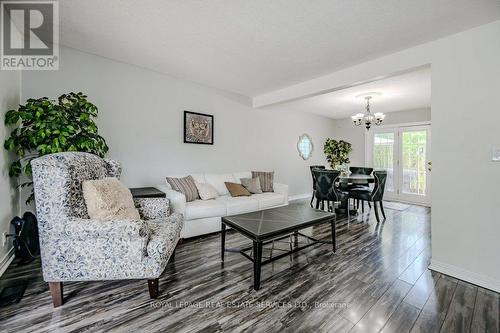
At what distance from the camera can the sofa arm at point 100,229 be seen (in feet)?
5.13

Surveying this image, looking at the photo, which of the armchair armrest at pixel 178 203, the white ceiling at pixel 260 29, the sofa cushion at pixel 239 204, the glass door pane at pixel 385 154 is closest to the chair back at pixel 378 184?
the white ceiling at pixel 260 29

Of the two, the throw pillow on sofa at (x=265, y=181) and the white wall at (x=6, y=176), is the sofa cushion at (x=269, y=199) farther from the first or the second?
the white wall at (x=6, y=176)

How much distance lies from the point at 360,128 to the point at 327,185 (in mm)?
3462

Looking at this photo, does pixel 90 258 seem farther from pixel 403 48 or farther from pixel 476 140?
pixel 403 48

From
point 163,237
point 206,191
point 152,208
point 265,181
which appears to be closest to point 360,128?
point 265,181

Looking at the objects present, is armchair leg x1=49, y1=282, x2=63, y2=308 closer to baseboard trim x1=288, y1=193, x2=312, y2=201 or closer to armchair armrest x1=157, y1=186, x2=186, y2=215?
armchair armrest x1=157, y1=186, x2=186, y2=215

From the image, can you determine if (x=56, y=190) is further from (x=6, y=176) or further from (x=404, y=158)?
(x=404, y=158)

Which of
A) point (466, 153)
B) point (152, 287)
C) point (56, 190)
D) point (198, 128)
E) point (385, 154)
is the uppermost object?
point (198, 128)

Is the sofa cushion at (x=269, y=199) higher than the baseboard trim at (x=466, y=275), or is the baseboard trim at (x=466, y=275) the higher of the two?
the sofa cushion at (x=269, y=199)

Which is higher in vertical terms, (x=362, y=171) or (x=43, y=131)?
(x=43, y=131)

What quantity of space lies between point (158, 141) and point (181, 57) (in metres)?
1.38

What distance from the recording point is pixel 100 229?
157cm

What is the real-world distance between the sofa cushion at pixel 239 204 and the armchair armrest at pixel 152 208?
1121 millimetres

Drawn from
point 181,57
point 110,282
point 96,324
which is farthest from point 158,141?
point 96,324
